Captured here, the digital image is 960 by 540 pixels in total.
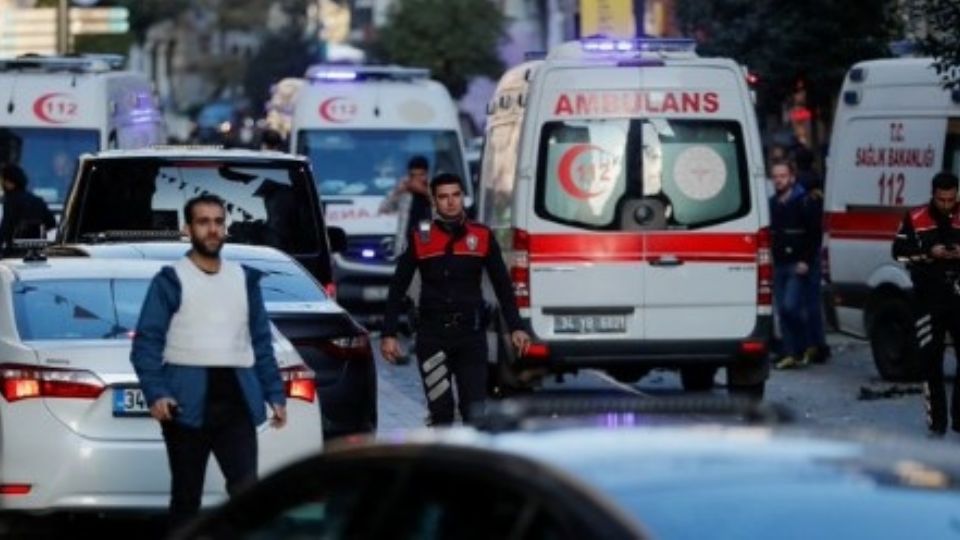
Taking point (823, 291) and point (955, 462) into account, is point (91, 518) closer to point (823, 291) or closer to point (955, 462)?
point (955, 462)

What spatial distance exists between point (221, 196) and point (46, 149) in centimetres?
1146

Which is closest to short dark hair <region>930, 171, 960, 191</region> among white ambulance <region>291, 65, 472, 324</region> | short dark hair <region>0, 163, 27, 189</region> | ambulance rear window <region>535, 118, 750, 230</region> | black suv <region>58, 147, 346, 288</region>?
ambulance rear window <region>535, 118, 750, 230</region>

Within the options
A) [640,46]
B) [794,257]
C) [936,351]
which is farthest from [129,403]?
[794,257]

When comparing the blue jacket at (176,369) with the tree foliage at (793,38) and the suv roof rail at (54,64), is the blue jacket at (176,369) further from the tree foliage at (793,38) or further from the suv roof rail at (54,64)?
the tree foliage at (793,38)

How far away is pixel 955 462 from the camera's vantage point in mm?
5781

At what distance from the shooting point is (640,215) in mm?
19094

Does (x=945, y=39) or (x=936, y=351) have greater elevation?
(x=945, y=39)

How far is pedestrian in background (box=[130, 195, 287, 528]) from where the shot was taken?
10.9 metres

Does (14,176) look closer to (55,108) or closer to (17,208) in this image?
(17,208)

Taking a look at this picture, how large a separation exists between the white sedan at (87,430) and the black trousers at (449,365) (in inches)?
87.3

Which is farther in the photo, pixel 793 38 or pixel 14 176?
pixel 793 38

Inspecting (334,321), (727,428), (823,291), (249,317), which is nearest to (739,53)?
(823,291)

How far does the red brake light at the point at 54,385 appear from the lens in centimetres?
1215

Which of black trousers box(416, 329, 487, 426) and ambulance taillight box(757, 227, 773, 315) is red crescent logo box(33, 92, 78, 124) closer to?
ambulance taillight box(757, 227, 773, 315)
